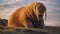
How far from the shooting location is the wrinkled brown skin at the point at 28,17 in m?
2.14

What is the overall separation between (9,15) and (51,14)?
45 cm

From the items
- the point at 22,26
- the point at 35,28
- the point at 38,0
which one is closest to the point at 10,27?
the point at 22,26

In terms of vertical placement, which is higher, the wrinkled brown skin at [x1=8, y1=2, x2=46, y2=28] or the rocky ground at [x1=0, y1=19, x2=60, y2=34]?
the wrinkled brown skin at [x1=8, y1=2, x2=46, y2=28]

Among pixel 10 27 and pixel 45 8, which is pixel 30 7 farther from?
pixel 10 27

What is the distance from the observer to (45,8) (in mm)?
2143

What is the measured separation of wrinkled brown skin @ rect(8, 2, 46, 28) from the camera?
2.14 m

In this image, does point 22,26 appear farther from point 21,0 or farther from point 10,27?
point 21,0

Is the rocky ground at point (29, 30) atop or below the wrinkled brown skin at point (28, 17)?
below

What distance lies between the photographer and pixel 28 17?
7.06 feet

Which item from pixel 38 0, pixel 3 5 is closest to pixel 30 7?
pixel 38 0

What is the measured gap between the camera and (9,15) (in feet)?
7.10

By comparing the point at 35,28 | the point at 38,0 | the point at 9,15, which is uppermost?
the point at 38,0

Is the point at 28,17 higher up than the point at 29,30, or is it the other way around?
the point at 28,17

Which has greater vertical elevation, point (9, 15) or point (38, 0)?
point (38, 0)
